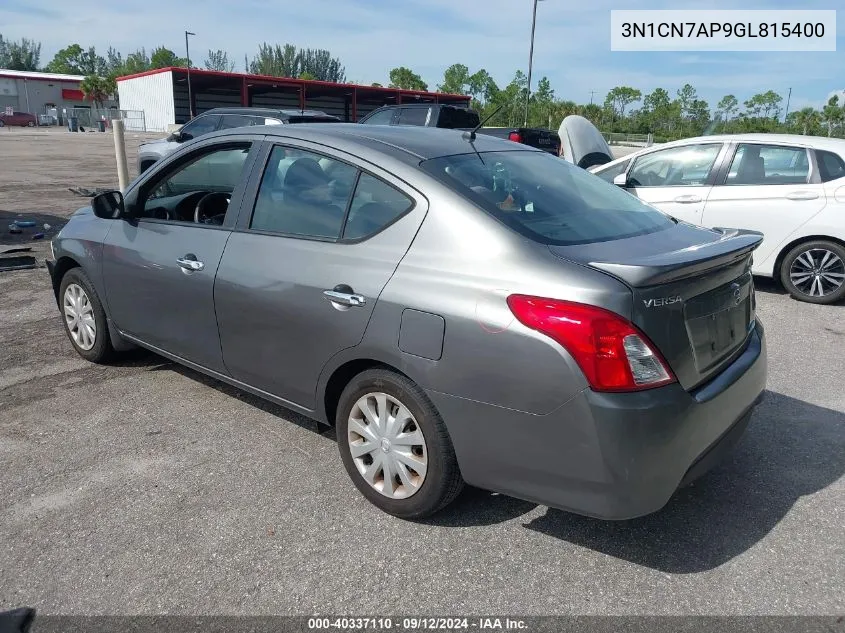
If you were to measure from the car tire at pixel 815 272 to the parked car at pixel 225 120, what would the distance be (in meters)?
6.64

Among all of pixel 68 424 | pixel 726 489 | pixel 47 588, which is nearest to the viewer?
pixel 47 588

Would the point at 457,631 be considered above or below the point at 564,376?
below

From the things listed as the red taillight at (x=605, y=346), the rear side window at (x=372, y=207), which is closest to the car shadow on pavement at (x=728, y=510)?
the red taillight at (x=605, y=346)

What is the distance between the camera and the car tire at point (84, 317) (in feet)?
14.9

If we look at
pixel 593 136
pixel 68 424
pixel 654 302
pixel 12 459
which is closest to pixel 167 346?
pixel 68 424

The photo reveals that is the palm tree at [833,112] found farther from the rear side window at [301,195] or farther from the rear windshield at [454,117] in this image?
the rear side window at [301,195]

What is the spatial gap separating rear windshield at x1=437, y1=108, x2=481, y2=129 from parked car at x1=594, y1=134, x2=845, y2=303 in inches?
255

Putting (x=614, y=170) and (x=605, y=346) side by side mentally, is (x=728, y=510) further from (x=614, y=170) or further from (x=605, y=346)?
(x=614, y=170)

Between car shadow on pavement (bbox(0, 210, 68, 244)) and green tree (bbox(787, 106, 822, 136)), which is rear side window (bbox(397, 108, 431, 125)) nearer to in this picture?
car shadow on pavement (bbox(0, 210, 68, 244))

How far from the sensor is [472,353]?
8.36ft

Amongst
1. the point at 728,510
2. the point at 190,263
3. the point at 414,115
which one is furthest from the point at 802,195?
the point at 414,115

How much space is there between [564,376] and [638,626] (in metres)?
0.91

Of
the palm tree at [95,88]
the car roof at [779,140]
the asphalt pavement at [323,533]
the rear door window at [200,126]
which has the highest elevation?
the palm tree at [95,88]

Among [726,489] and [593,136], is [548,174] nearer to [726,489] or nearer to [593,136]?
[726,489]
